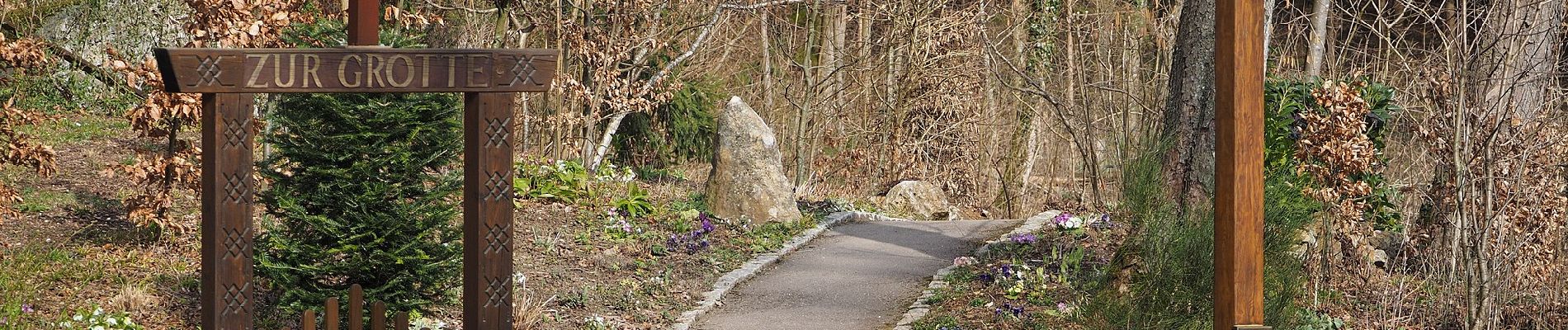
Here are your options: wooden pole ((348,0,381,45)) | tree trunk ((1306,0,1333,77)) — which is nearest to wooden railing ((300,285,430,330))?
wooden pole ((348,0,381,45))

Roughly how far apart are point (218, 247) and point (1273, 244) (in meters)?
4.56

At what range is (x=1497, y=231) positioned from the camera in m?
7.73

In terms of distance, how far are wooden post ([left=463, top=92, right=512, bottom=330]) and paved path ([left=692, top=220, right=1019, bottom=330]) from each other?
8.82ft

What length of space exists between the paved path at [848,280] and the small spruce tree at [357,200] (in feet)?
5.94

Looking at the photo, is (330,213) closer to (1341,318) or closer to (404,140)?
(404,140)

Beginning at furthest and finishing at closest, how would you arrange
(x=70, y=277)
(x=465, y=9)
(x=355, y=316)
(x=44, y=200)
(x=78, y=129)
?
(x=465, y=9) → (x=78, y=129) → (x=44, y=200) → (x=70, y=277) → (x=355, y=316)

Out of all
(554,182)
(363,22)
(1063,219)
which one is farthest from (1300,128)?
(363,22)

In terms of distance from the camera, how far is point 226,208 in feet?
15.4

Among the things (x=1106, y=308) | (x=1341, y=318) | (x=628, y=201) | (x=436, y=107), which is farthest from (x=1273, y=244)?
(x=628, y=201)

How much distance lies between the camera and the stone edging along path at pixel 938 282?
7586 mm

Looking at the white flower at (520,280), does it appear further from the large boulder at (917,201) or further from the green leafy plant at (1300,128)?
the large boulder at (917,201)

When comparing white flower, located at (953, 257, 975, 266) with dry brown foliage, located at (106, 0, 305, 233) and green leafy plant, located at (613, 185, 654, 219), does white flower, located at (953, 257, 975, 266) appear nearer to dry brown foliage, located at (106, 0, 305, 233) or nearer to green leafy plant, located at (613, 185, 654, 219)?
green leafy plant, located at (613, 185, 654, 219)

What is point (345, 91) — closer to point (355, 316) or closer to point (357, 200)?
point (355, 316)

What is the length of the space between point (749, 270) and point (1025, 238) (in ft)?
6.58
